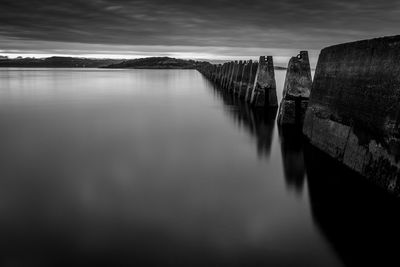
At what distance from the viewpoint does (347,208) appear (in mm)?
3730

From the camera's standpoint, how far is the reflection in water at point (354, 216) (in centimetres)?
282

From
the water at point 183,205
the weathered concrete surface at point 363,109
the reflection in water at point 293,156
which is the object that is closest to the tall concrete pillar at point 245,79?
the reflection in water at point 293,156

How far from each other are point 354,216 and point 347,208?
0.20m

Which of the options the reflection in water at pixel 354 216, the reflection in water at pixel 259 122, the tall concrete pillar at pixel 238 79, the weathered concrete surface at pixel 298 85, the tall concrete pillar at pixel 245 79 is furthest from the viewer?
the tall concrete pillar at pixel 238 79

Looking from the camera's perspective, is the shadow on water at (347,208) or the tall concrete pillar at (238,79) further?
the tall concrete pillar at (238,79)

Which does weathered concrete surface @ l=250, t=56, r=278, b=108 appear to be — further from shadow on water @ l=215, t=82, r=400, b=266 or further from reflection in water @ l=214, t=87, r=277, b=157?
shadow on water @ l=215, t=82, r=400, b=266

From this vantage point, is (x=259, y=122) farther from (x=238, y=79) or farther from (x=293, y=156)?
(x=238, y=79)

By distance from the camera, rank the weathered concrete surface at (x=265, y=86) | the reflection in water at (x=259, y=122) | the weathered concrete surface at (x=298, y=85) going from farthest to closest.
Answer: the weathered concrete surface at (x=265, y=86) < the weathered concrete surface at (x=298, y=85) < the reflection in water at (x=259, y=122)

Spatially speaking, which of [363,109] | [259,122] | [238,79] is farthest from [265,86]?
[363,109]

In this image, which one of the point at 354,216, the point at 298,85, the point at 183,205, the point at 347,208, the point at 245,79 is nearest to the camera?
the point at 354,216

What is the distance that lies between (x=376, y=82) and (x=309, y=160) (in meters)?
→ 1.87

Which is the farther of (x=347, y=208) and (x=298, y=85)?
(x=298, y=85)

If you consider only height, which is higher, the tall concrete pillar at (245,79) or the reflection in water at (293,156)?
the tall concrete pillar at (245,79)

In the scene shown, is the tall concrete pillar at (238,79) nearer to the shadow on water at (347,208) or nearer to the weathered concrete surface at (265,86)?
the weathered concrete surface at (265,86)
